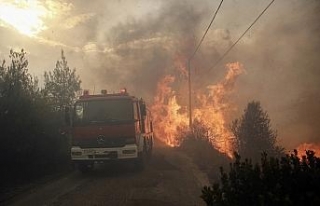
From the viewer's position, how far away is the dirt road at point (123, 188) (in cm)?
1026

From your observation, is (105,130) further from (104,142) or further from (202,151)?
(202,151)

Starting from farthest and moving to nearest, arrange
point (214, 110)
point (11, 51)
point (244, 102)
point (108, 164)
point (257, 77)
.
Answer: point (257, 77), point (244, 102), point (214, 110), point (108, 164), point (11, 51)

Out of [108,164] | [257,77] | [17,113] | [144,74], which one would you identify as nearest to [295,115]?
[257,77]

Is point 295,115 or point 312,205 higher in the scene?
point 295,115

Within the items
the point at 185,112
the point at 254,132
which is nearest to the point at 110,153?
the point at 254,132

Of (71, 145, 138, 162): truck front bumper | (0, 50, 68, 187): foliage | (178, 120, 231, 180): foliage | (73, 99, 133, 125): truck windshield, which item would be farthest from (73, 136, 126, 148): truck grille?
(178, 120, 231, 180): foliage

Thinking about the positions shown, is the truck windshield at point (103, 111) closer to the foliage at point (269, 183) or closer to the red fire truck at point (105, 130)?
the red fire truck at point (105, 130)

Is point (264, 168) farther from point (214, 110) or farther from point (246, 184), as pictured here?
point (214, 110)

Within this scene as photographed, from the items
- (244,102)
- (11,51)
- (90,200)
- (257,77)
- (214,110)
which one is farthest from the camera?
(257,77)

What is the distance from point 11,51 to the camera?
1633cm

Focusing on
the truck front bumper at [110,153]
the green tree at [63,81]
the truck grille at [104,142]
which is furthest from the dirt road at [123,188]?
the green tree at [63,81]

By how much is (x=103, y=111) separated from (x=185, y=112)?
21.7 metres

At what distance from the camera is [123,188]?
38.8 ft

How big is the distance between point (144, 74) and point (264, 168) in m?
41.4
